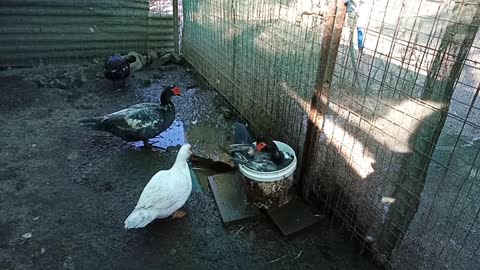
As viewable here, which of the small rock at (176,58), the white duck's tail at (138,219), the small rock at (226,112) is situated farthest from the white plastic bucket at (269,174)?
the small rock at (176,58)

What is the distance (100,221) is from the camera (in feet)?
9.80

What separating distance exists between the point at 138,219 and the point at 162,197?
0.81 feet

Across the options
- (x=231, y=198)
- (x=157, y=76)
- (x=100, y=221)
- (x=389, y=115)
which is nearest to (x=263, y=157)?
(x=231, y=198)

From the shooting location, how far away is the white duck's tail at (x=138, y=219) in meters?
2.65

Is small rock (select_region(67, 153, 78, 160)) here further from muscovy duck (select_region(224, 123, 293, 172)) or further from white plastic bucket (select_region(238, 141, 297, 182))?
white plastic bucket (select_region(238, 141, 297, 182))

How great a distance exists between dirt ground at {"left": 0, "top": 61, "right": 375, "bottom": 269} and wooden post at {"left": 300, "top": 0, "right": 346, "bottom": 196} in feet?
2.39

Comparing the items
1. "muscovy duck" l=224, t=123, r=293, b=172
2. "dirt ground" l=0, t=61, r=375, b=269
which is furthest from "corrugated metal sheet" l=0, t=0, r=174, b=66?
"muscovy duck" l=224, t=123, r=293, b=172

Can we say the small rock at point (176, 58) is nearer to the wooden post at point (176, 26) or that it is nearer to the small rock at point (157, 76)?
the wooden post at point (176, 26)

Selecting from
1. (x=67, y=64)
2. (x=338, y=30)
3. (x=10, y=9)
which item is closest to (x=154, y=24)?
(x=67, y=64)

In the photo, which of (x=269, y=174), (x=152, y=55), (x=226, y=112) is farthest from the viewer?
(x=152, y=55)

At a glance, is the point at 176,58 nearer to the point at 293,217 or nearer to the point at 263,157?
the point at 263,157

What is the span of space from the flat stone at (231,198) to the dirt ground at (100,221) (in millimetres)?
79

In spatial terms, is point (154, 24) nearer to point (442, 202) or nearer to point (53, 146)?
point (53, 146)

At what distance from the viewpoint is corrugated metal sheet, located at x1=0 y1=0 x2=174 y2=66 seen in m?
5.83
